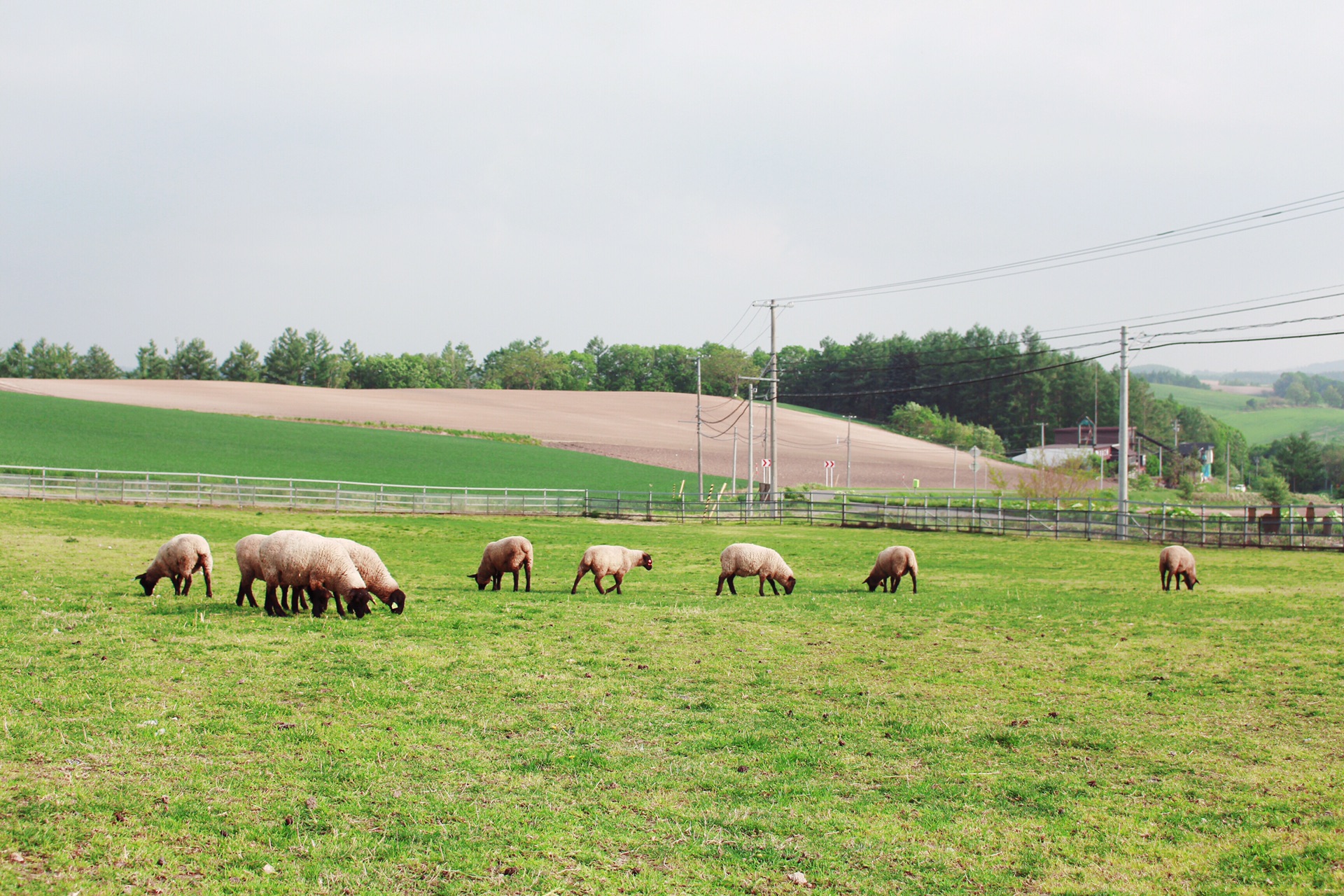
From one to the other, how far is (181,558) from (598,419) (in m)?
85.0

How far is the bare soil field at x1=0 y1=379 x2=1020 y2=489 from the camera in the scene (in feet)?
263

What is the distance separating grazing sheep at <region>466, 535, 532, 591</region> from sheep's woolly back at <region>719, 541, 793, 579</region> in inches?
146

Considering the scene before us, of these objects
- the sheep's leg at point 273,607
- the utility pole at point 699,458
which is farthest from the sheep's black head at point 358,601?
the utility pole at point 699,458

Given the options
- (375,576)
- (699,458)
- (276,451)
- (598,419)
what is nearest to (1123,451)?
(699,458)

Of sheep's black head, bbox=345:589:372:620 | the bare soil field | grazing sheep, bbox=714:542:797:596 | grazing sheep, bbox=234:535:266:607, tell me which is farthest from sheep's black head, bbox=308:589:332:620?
the bare soil field

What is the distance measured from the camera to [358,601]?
40.6 ft

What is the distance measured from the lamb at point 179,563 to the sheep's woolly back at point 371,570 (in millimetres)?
2595

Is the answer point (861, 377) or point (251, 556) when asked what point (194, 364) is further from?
point (251, 556)

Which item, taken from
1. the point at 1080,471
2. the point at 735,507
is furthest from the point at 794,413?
the point at 735,507

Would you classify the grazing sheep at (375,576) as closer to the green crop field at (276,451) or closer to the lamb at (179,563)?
the lamb at (179,563)

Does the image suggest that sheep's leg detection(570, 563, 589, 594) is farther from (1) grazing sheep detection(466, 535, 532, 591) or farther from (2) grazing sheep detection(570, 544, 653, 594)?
(1) grazing sheep detection(466, 535, 532, 591)

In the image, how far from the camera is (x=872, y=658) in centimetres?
1123

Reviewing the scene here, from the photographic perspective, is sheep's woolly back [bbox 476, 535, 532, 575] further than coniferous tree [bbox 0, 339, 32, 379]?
No

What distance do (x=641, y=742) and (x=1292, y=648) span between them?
380 inches
